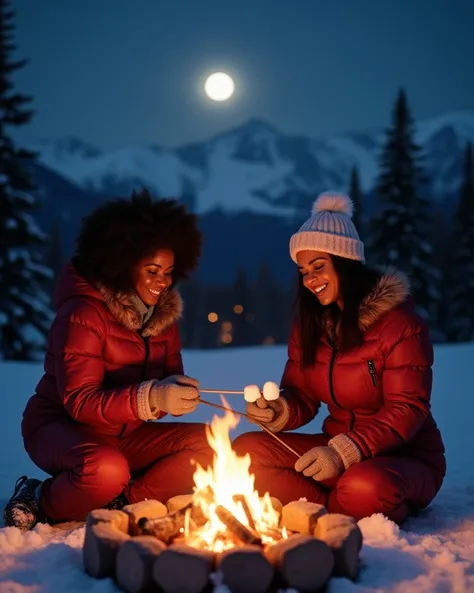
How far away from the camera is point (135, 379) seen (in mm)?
4305

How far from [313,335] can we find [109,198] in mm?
1639

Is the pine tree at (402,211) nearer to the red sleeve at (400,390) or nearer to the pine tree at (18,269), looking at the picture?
the pine tree at (18,269)

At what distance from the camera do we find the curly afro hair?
4188mm

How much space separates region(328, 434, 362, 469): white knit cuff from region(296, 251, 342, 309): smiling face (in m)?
0.88

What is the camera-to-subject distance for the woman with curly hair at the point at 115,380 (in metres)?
3.81

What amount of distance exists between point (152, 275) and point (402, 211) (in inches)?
934

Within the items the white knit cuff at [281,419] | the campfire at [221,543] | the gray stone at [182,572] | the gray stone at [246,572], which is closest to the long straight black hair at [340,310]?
the white knit cuff at [281,419]

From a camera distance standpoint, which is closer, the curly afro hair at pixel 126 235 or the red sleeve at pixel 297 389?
the curly afro hair at pixel 126 235

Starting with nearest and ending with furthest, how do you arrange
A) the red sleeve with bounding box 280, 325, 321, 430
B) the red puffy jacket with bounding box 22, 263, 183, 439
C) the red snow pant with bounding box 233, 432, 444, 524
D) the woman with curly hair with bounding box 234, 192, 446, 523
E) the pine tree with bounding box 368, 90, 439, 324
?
the red snow pant with bounding box 233, 432, 444, 524
the woman with curly hair with bounding box 234, 192, 446, 523
the red puffy jacket with bounding box 22, 263, 183, 439
the red sleeve with bounding box 280, 325, 321, 430
the pine tree with bounding box 368, 90, 439, 324

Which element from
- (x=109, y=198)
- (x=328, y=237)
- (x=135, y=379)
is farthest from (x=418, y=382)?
(x=109, y=198)

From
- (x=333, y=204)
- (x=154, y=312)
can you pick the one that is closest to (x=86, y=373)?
(x=154, y=312)

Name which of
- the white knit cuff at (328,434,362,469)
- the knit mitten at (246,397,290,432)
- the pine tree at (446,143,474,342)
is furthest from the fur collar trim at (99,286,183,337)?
the pine tree at (446,143,474,342)

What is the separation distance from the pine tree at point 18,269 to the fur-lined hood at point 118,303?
15.3 m

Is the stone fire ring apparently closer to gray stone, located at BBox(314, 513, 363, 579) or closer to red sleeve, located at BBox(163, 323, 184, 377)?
gray stone, located at BBox(314, 513, 363, 579)
